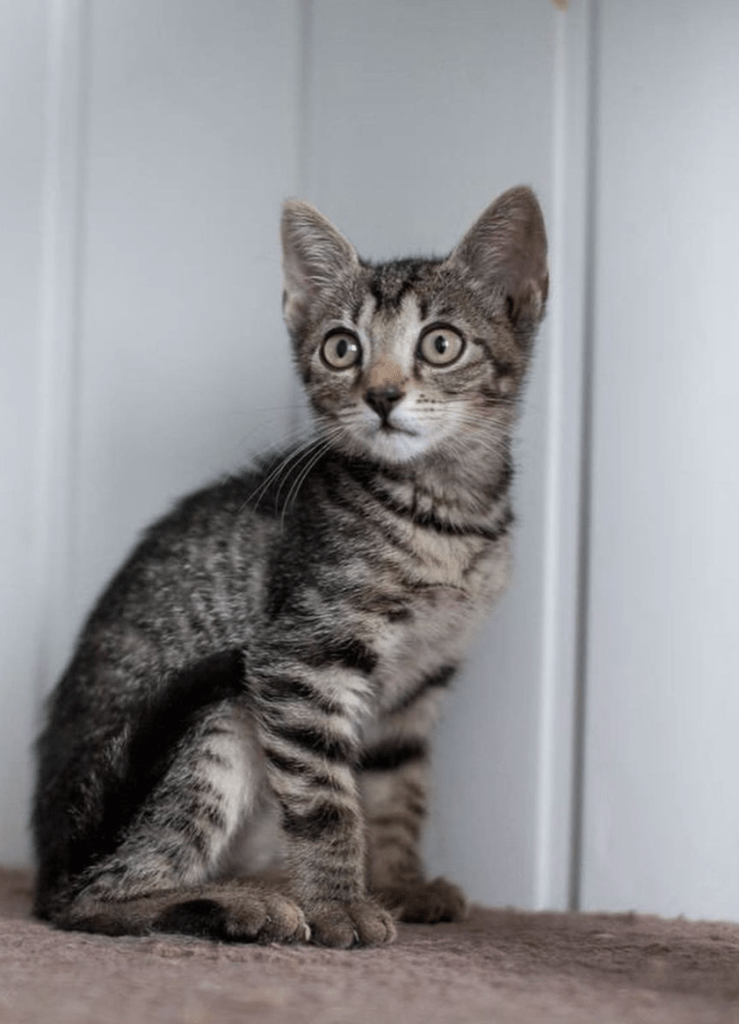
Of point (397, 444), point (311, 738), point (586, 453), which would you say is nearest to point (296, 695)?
point (311, 738)

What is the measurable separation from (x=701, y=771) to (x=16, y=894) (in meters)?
0.94

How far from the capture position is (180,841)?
1.53m

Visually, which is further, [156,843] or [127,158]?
[127,158]

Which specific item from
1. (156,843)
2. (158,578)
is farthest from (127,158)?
(156,843)

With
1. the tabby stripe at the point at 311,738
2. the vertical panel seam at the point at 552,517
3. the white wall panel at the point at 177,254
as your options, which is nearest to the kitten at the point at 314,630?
the tabby stripe at the point at 311,738

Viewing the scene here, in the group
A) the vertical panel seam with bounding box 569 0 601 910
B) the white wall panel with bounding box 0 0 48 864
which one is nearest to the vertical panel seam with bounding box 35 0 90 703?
the white wall panel with bounding box 0 0 48 864

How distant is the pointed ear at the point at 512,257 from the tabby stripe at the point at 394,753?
577 mm

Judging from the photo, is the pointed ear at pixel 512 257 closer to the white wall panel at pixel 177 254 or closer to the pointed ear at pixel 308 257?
the pointed ear at pixel 308 257

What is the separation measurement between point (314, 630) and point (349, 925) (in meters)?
0.33

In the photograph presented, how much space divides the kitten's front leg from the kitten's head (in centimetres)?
29

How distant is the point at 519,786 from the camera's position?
1831 mm

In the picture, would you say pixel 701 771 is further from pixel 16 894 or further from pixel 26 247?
pixel 26 247

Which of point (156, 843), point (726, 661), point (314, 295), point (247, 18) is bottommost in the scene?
point (156, 843)

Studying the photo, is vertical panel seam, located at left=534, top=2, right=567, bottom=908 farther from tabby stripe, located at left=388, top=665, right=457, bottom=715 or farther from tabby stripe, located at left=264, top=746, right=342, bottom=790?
tabby stripe, located at left=264, top=746, right=342, bottom=790
